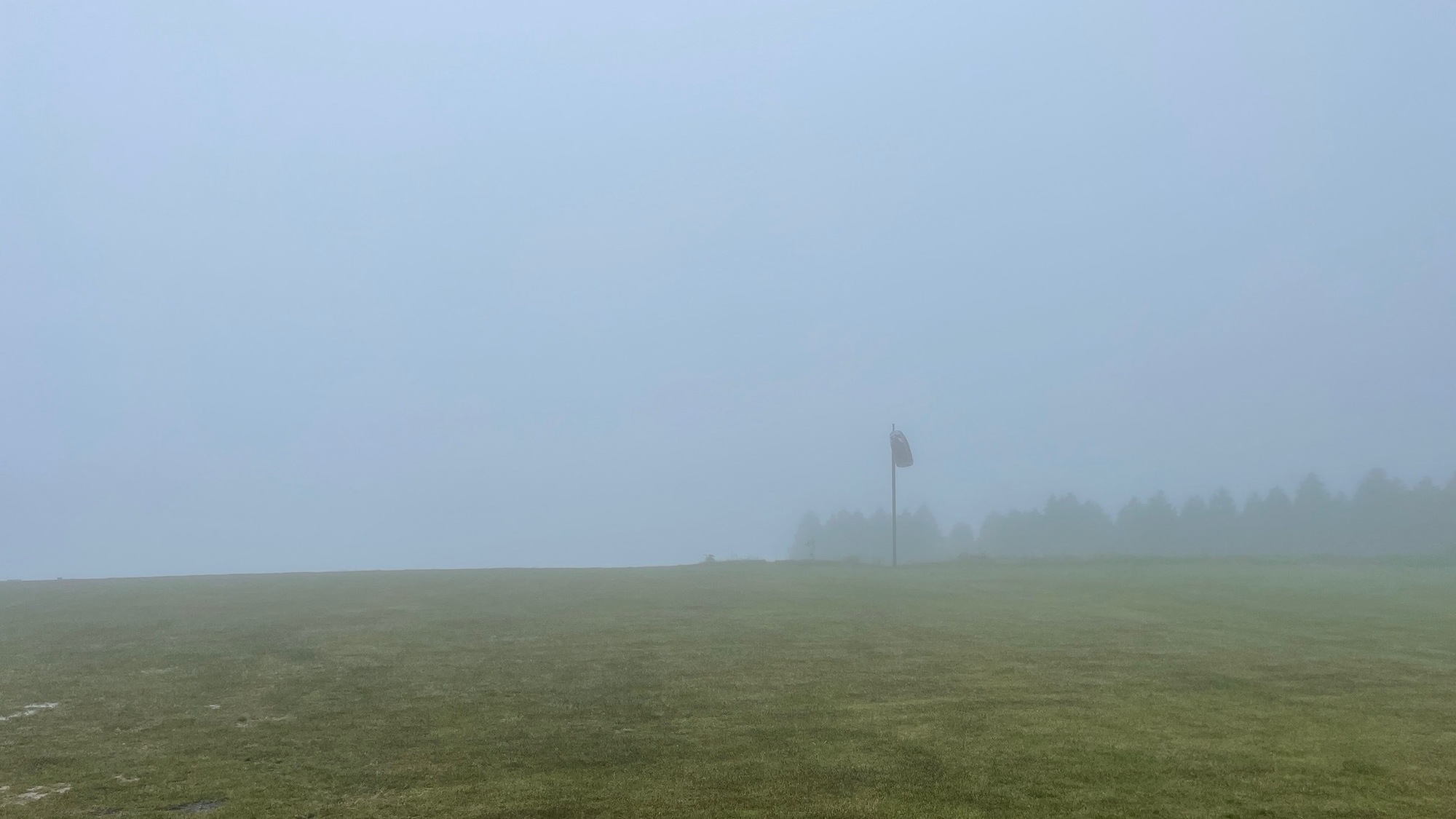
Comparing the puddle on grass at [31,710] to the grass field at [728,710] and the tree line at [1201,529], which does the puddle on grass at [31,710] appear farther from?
the tree line at [1201,529]

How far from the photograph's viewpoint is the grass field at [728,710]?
6.38m

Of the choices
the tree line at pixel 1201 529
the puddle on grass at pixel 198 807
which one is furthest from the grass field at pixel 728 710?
the tree line at pixel 1201 529

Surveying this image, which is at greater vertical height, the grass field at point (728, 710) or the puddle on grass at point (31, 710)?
the puddle on grass at point (31, 710)

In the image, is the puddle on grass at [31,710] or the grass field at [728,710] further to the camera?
the puddle on grass at [31,710]

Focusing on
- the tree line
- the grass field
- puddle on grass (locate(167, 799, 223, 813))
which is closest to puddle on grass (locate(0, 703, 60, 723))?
the grass field

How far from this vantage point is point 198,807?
6297mm

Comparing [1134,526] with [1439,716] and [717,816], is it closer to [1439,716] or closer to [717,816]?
[1439,716]

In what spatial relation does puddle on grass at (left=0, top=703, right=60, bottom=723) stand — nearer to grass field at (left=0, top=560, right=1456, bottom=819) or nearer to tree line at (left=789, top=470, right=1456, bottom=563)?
grass field at (left=0, top=560, right=1456, bottom=819)

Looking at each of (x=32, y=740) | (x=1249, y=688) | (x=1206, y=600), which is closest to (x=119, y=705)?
(x=32, y=740)

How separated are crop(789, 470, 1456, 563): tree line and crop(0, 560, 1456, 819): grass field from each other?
915 inches

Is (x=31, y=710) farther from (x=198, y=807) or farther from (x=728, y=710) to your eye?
(x=728, y=710)

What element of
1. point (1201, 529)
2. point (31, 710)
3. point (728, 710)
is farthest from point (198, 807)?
point (1201, 529)

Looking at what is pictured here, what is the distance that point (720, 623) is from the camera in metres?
14.5

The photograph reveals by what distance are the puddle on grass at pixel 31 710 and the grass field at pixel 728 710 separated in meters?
0.09
